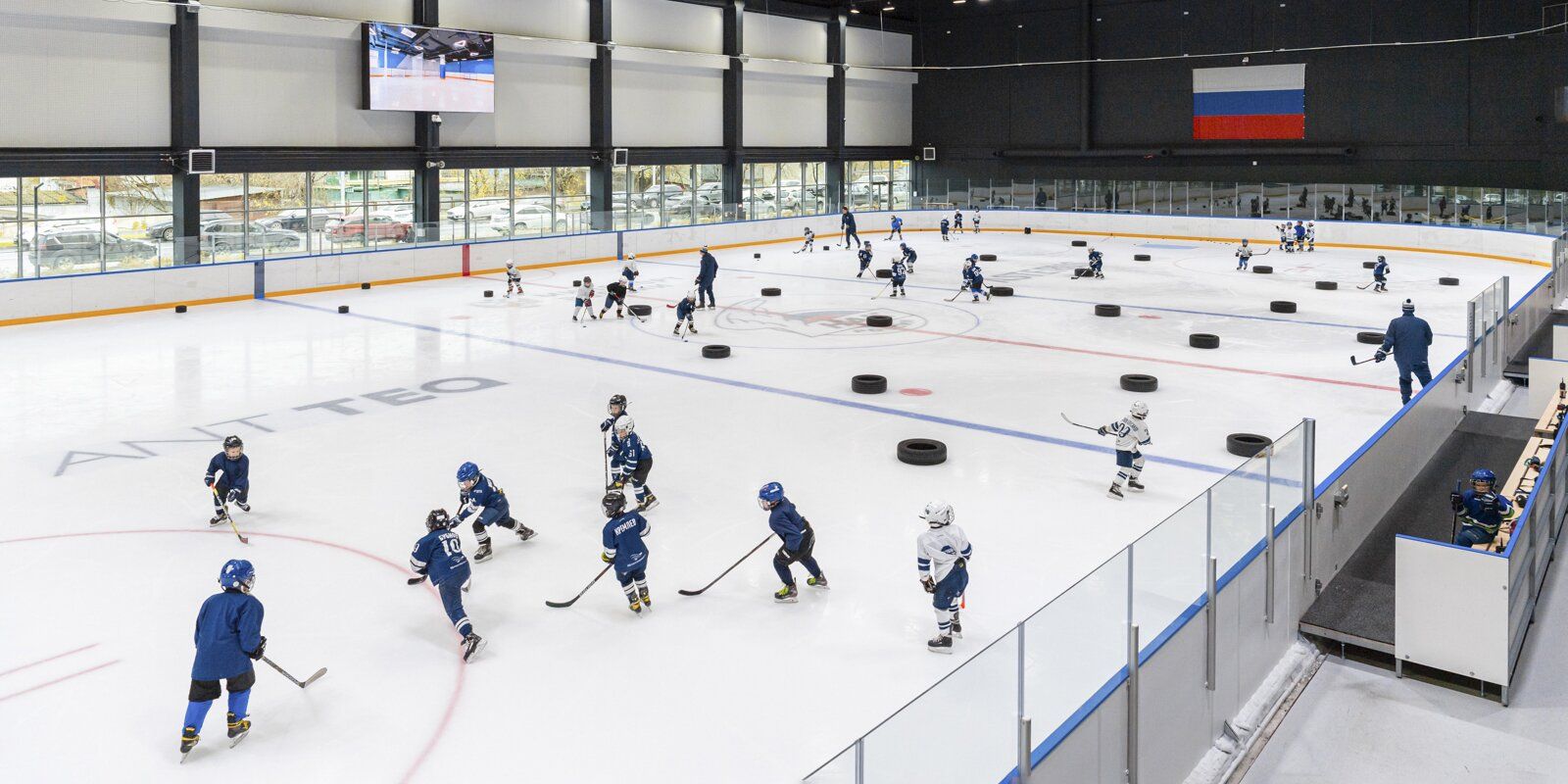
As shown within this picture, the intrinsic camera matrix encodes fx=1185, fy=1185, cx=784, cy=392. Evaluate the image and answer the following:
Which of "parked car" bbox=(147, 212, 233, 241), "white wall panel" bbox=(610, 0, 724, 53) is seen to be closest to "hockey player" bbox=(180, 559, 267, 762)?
"parked car" bbox=(147, 212, 233, 241)

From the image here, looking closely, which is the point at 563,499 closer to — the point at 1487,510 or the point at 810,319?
the point at 1487,510

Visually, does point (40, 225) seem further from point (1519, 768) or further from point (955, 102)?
point (955, 102)

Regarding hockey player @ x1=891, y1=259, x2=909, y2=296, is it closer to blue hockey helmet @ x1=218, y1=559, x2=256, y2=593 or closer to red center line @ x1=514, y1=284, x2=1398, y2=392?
red center line @ x1=514, y1=284, x2=1398, y2=392

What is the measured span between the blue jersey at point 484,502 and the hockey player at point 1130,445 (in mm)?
5230

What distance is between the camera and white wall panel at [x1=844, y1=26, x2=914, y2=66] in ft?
150

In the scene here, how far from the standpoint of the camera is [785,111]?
141 feet

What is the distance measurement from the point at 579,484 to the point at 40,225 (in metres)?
20.4

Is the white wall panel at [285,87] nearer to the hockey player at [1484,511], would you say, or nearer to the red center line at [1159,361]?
the red center line at [1159,361]

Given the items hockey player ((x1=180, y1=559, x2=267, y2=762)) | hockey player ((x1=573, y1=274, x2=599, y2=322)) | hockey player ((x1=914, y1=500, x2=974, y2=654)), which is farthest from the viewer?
hockey player ((x1=573, y1=274, x2=599, y2=322))

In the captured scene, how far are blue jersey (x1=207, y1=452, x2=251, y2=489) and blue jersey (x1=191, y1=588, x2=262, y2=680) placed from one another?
11.5 feet

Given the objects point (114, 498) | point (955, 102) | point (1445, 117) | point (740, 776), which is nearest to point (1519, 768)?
point (740, 776)

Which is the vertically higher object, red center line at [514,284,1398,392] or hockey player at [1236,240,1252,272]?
hockey player at [1236,240,1252,272]

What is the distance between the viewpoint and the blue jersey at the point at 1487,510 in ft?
27.7

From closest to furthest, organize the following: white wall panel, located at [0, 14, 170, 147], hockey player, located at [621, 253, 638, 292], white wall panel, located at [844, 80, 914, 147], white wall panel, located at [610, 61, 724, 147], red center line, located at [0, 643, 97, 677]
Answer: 1. red center line, located at [0, 643, 97, 677]
2. hockey player, located at [621, 253, 638, 292]
3. white wall panel, located at [0, 14, 170, 147]
4. white wall panel, located at [610, 61, 724, 147]
5. white wall panel, located at [844, 80, 914, 147]
